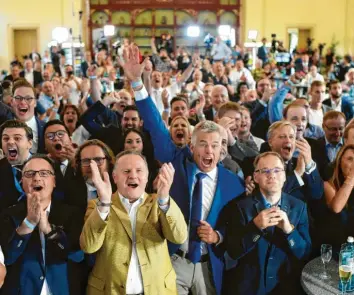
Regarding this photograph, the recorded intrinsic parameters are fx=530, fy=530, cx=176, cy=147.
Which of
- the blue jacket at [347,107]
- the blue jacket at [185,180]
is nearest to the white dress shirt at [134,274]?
the blue jacket at [185,180]

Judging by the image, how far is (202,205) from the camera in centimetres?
308

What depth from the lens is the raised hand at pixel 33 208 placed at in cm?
255

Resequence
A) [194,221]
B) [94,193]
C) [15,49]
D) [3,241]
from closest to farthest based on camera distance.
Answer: [3,241] < [194,221] < [94,193] < [15,49]

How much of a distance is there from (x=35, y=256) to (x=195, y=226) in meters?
0.90

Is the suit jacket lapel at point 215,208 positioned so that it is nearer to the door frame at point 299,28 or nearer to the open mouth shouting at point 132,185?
the open mouth shouting at point 132,185

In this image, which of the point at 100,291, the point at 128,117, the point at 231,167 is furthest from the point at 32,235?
the point at 128,117

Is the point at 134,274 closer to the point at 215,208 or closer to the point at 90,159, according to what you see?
the point at 215,208

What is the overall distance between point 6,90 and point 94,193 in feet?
14.1

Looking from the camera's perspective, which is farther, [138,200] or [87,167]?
[87,167]

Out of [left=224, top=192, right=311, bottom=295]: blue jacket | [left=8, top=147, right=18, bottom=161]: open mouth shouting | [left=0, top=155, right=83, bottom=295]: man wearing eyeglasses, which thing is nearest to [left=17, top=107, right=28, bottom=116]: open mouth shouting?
[left=8, top=147, right=18, bottom=161]: open mouth shouting

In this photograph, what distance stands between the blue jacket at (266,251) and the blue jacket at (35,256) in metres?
0.88

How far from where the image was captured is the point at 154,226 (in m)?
2.68

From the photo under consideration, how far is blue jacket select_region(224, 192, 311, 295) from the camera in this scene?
2955 millimetres

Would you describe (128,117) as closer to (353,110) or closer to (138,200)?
(138,200)
